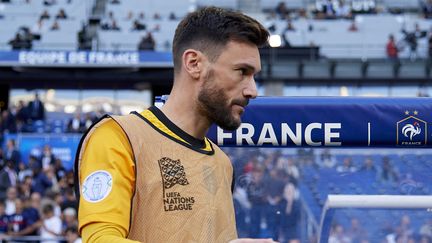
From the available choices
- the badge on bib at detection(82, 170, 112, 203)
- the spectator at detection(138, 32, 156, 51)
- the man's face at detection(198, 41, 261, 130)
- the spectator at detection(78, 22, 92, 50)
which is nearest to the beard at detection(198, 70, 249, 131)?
the man's face at detection(198, 41, 261, 130)

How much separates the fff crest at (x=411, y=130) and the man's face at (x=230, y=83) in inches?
52.3

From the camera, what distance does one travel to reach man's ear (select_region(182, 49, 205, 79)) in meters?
2.69

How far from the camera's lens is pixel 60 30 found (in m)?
26.9

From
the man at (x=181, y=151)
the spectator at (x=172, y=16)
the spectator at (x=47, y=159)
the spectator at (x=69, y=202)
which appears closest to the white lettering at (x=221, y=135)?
the man at (x=181, y=151)

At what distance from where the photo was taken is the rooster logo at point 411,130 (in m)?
3.84

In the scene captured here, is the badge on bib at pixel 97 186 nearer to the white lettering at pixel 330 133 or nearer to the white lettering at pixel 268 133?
the white lettering at pixel 268 133

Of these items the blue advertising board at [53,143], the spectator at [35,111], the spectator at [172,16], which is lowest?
the blue advertising board at [53,143]

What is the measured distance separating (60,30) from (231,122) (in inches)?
977

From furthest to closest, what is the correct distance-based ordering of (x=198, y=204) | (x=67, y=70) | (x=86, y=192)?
(x=67, y=70) < (x=198, y=204) < (x=86, y=192)

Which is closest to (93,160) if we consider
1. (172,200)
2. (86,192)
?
(86,192)

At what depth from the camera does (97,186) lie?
8.05 feet

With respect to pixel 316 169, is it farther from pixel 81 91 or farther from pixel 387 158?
pixel 81 91

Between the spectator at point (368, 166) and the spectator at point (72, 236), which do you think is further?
the spectator at point (72, 236)


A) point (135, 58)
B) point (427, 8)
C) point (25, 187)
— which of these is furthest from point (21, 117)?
point (427, 8)
